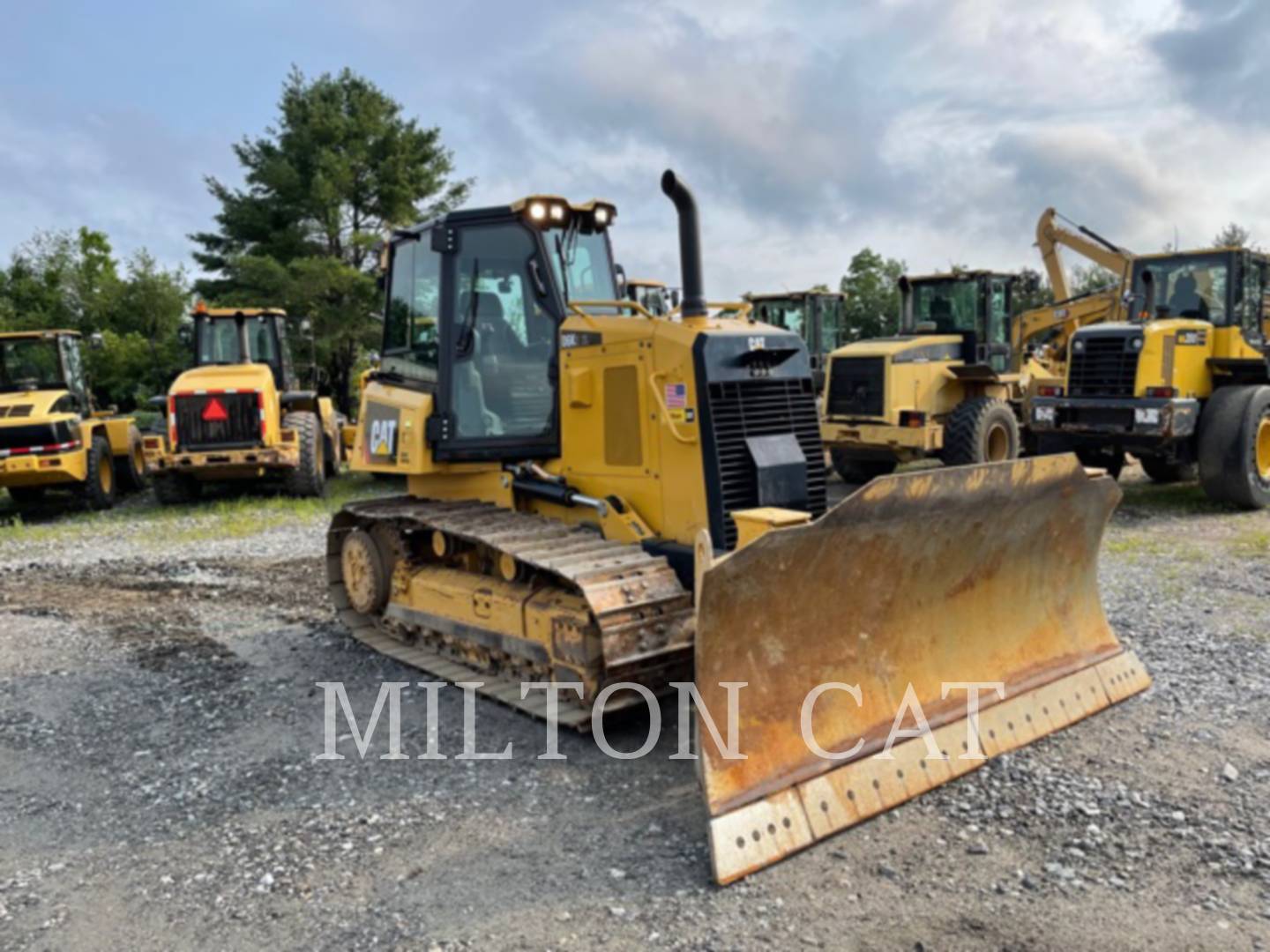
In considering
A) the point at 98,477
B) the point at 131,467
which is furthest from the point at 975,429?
the point at 131,467

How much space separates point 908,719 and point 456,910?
6.65ft

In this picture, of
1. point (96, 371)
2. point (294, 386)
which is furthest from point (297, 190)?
point (294, 386)

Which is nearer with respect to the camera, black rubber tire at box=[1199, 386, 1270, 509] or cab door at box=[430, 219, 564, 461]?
cab door at box=[430, 219, 564, 461]

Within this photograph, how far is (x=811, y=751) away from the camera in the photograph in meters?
3.92

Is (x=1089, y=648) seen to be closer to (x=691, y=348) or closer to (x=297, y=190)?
(x=691, y=348)

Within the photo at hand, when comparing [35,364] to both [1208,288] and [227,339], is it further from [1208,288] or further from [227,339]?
[1208,288]

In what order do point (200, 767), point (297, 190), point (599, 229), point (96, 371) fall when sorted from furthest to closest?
Answer: point (96, 371)
point (297, 190)
point (599, 229)
point (200, 767)

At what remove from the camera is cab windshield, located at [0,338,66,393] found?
46.0 ft

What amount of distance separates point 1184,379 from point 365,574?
898cm

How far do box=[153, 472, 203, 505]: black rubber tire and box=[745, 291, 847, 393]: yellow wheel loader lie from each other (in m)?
9.03

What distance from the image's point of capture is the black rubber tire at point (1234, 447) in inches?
407

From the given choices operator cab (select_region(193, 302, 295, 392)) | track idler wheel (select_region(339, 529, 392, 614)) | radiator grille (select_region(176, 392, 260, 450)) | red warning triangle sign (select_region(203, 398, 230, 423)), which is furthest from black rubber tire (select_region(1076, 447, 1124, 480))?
operator cab (select_region(193, 302, 295, 392))

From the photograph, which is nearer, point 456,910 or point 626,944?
point 626,944

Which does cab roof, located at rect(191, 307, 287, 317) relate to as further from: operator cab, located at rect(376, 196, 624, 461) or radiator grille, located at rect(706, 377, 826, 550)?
radiator grille, located at rect(706, 377, 826, 550)
